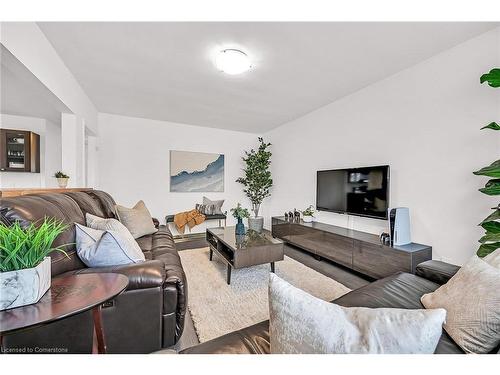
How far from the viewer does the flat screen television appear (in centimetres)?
262

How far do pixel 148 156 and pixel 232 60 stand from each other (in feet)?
10.0

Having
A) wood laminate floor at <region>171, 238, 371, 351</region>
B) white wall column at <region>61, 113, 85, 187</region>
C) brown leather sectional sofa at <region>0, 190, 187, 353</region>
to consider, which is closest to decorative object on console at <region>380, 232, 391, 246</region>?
wood laminate floor at <region>171, 238, 371, 351</region>

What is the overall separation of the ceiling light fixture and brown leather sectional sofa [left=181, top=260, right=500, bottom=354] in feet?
7.23

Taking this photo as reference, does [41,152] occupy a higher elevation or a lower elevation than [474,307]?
higher

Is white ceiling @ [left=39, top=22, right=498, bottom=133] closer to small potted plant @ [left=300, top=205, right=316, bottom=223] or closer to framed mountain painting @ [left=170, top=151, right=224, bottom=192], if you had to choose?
framed mountain painting @ [left=170, top=151, right=224, bottom=192]

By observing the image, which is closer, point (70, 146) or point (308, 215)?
point (70, 146)

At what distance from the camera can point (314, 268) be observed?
2.81 m

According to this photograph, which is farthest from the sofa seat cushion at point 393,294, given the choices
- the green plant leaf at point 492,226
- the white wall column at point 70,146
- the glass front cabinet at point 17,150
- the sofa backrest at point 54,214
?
the glass front cabinet at point 17,150

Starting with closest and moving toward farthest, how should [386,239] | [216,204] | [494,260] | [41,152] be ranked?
[494,260] → [386,239] → [41,152] → [216,204]

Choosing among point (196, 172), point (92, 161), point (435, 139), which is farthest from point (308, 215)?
point (92, 161)

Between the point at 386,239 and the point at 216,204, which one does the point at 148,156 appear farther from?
the point at 386,239

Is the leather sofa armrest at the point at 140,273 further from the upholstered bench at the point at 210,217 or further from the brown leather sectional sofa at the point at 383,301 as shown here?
the upholstered bench at the point at 210,217

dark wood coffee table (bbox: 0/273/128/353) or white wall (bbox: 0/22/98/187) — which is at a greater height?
white wall (bbox: 0/22/98/187)
